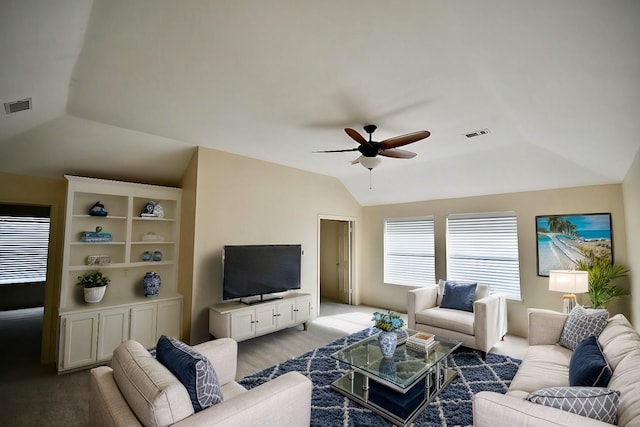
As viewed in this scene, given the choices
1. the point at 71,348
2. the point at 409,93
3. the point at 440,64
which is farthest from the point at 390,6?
the point at 71,348

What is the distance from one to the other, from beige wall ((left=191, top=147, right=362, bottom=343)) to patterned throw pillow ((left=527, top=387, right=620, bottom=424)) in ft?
12.3

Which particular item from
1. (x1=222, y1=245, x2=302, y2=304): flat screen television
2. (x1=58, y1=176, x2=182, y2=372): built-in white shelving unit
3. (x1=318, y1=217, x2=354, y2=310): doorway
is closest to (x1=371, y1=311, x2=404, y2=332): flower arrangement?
(x1=222, y1=245, x2=302, y2=304): flat screen television

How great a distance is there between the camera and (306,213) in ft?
17.4

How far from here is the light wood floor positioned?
11.6 feet

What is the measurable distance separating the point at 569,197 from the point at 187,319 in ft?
18.8

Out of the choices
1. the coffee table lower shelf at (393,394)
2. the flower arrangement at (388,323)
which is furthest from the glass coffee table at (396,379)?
the flower arrangement at (388,323)

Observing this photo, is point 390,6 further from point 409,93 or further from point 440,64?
point 409,93

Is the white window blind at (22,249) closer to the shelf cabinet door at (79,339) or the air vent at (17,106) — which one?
the shelf cabinet door at (79,339)

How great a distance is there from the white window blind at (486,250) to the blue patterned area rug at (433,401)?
1.53 metres

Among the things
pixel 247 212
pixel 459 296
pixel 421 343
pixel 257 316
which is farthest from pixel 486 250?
pixel 247 212

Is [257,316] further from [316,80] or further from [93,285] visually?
[316,80]

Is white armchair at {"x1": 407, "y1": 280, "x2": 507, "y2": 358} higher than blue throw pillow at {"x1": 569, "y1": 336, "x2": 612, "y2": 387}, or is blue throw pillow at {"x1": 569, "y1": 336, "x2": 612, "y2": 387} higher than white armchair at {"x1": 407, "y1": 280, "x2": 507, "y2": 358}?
blue throw pillow at {"x1": 569, "y1": 336, "x2": 612, "y2": 387}

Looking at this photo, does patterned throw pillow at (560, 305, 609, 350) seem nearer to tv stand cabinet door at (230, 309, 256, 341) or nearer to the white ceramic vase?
tv stand cabinet door at (230, 309, 256, 341)

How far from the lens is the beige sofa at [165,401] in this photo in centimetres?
135
